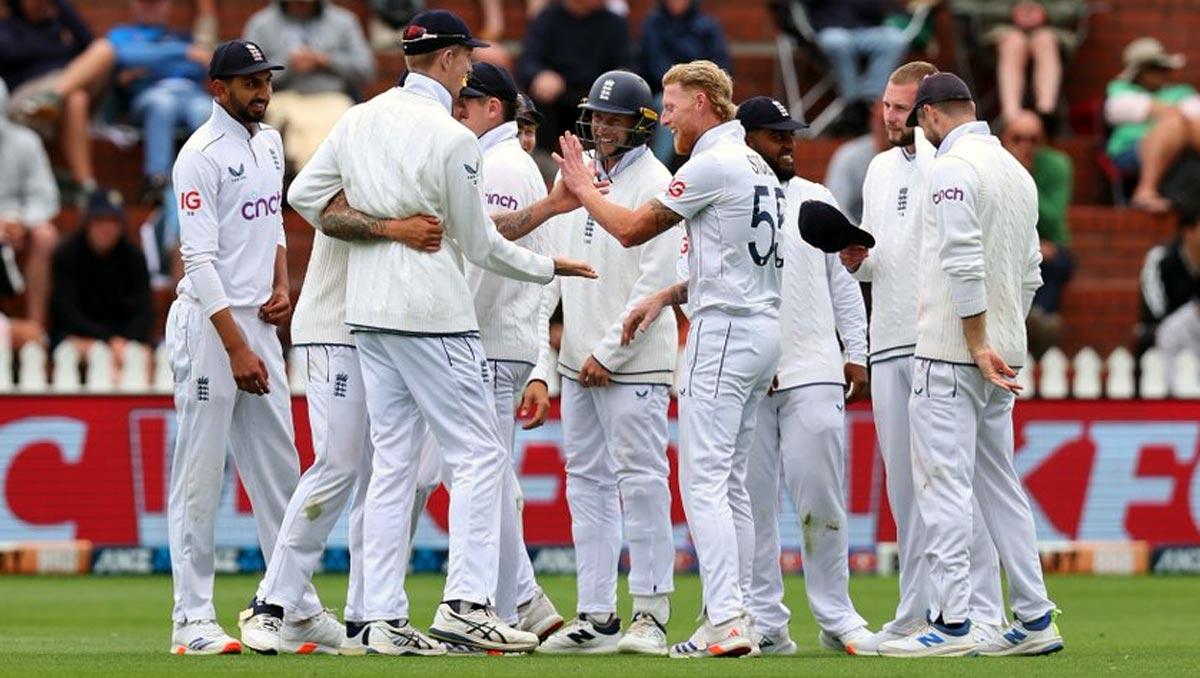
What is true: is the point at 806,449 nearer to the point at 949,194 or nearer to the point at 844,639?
the point at 844,639

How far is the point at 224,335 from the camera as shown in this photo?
10641 mm

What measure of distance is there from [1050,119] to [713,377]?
12.2 meters

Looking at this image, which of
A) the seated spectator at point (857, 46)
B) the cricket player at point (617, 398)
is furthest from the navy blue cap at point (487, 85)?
the seated spectator at point (857, 46)

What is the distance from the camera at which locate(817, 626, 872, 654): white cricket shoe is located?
11.3 meters

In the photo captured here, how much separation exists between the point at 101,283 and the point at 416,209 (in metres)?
8.49

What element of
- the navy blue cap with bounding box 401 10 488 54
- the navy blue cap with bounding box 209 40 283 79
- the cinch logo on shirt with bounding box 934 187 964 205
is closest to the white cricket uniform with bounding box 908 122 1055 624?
the cinch logo on shirt with bounding box 934 187 964 205

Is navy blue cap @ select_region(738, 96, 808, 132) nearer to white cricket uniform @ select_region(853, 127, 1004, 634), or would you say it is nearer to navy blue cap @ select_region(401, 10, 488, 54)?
white cricket uniform @ select_region(853, 127, 1004, 634)

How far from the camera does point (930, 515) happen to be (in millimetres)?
10773

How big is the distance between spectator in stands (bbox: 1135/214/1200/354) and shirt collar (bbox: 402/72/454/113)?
10.2 meters

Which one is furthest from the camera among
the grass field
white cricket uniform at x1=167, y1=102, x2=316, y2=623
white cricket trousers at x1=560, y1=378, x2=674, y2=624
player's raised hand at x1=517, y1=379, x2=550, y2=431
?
player's raised hand at x1=517, y1=379, x2=550, y2=431

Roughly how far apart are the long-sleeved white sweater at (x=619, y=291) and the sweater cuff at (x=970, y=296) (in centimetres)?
146

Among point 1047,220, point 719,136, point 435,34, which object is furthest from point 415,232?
point 1047,220

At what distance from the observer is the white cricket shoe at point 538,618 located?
38.4 feet

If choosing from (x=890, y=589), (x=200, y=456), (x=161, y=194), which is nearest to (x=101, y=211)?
(x=161, y=194)
